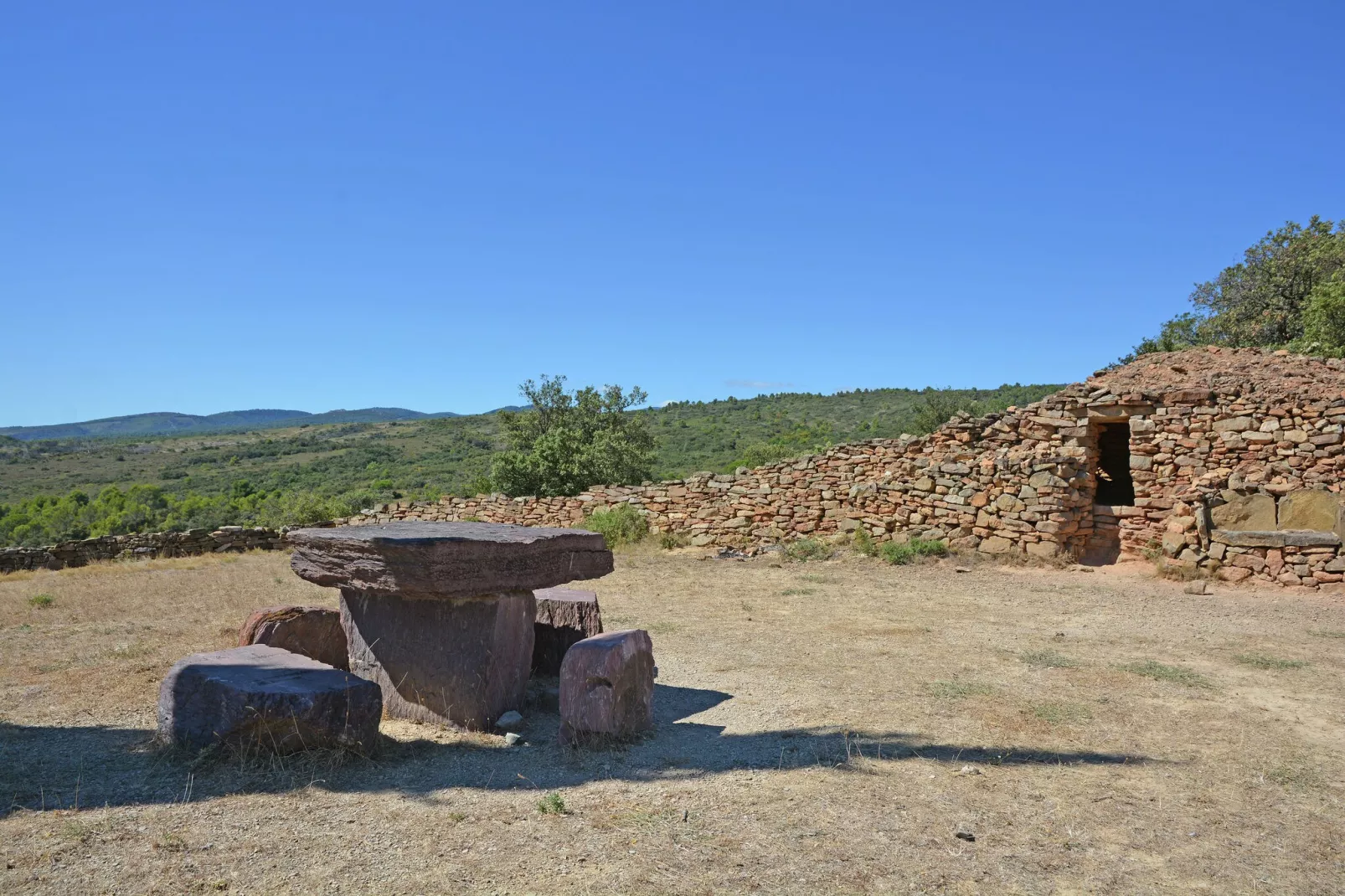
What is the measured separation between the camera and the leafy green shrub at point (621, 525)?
1636 cm

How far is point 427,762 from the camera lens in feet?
16.1

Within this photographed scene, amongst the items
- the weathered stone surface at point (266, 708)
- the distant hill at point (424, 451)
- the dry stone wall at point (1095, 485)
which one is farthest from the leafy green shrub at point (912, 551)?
the distant hill at point (424, 451)

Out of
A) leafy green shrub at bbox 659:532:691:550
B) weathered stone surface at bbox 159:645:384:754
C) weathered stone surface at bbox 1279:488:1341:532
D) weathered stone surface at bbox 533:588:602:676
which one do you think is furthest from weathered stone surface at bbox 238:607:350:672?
weathered stone surface at bbox 1279:488:1341:532

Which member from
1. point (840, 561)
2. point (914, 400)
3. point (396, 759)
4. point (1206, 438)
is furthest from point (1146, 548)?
point (914, 400)

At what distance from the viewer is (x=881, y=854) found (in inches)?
145

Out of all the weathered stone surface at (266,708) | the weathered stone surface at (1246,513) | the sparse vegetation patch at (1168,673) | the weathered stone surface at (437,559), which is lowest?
the sparse vegetation patch at (1168,673)

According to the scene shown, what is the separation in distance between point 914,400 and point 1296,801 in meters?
45.1

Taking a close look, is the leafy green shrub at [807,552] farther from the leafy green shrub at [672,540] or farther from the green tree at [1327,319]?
the green tree at [1327,319]

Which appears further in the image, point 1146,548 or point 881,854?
point 1146,548

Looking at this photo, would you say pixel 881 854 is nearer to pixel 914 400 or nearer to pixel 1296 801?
pixel 1296 801

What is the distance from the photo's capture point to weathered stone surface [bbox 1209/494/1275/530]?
1170 centimetres

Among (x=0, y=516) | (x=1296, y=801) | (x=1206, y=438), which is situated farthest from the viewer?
(x=0, y=516)

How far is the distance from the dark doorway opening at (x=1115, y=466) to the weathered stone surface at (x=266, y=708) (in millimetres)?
14386

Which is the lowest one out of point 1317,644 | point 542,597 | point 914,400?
point 1317,644
